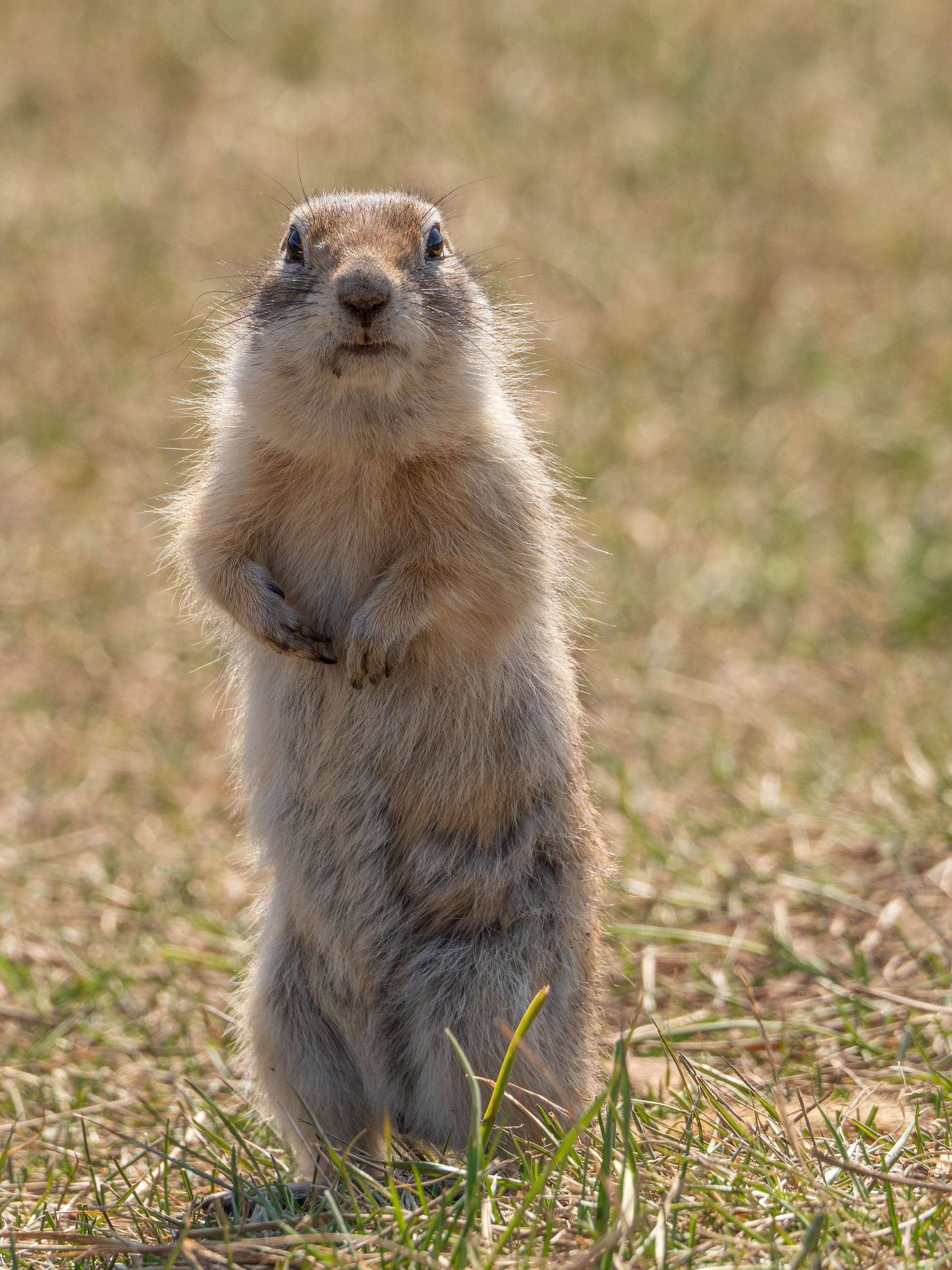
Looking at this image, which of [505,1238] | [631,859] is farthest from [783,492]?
[505,1238]

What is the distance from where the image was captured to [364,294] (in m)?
3.56

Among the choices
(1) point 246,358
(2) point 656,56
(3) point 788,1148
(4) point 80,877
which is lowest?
(4) point 80,877

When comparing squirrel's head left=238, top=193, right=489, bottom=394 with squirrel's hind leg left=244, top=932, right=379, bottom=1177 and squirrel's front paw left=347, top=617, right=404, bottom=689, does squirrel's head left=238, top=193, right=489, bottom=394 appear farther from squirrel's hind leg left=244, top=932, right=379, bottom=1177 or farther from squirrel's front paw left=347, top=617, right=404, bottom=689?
squirrel's hind leg left=244, top=932, right=379, bottom=1177

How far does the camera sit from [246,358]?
3.96m

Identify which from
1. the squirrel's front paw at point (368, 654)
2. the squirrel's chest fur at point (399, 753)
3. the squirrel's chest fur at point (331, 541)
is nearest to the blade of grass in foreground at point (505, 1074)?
the squirrel's chest fur at point (399, 753)

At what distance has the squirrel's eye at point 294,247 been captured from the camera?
4.05m

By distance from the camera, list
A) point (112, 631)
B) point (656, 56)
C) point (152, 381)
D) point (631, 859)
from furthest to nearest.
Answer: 1. point (656, 56)
2. point (152, 381)
3. point (112, 631)
4. point (631, 859)

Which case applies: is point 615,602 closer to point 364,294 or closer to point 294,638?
point 294,638

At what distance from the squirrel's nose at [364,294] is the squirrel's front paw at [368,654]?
794 mm

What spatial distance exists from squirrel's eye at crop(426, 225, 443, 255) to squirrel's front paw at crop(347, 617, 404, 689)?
1114 millimetres

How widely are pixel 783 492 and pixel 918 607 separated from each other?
5.00ft

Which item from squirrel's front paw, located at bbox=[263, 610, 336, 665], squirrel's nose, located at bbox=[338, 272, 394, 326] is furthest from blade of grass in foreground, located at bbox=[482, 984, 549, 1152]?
squirrel's nose, located at bbox=[338, 272, 394, 326]

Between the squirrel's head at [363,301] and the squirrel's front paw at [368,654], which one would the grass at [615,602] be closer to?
the squirrel's front paw at [368,654]

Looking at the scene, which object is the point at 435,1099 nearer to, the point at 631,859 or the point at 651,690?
the point at 631,859
